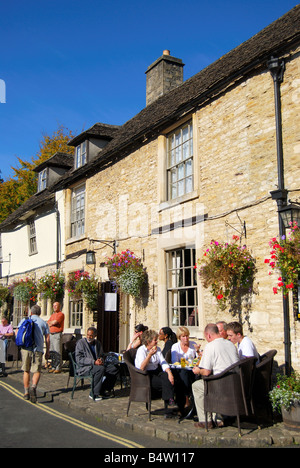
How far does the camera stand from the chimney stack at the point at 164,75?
16.0 metres

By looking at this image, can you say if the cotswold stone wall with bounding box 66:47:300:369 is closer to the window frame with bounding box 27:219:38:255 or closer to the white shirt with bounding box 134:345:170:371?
the white shirt with bounding box 134:345:170:371

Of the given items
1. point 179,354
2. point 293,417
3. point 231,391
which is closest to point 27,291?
point 179,354

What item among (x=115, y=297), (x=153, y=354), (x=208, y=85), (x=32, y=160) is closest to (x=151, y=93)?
(x=208, y=85)

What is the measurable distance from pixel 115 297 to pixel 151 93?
8204 millimetres

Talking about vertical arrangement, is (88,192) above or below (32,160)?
below

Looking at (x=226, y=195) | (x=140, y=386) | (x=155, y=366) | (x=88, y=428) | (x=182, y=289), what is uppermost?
(x=226, y=195)

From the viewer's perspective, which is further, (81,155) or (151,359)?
(81,155)

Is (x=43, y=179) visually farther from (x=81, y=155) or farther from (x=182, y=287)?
(x=182, y=287)

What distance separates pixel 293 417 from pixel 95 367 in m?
3.96

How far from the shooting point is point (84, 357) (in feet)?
29.5

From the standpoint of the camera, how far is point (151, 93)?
54.2 feet

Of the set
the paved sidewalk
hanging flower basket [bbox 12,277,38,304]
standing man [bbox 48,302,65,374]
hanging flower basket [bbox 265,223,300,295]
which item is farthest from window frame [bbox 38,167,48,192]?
hanging flower basket [bbox 265,223,300,295]
